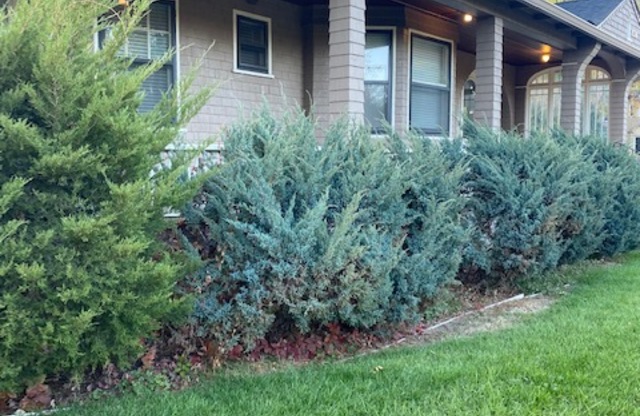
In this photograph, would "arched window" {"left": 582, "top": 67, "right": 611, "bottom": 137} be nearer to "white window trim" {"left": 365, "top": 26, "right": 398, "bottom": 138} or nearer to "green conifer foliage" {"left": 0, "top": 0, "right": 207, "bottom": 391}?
"white window trim" {"left": 365, "top": 26, "right": 398, "bottom": 138}

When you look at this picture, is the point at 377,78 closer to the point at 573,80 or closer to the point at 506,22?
the point at 506,22

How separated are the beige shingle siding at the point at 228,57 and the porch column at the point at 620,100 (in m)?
9.35

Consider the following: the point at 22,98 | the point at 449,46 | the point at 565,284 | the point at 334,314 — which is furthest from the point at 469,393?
the point at 449,46

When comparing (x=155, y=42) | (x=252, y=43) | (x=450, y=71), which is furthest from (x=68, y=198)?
(x=450, y=71)

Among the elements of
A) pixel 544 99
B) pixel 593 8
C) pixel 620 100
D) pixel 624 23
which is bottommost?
pixel 620 100

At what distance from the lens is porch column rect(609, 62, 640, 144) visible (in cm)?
1497

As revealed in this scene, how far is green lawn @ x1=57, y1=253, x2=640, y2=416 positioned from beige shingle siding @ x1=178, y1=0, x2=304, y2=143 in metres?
4.29

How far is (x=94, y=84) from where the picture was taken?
3193 mm

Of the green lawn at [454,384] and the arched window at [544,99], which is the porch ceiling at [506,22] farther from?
the green lawn at [454,384]

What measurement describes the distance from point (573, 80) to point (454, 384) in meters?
9.94

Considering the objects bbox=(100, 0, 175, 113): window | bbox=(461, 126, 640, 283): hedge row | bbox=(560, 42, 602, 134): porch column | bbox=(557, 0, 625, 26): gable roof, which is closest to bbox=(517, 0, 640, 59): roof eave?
bbox=(560, 42, 602, 134): porch column

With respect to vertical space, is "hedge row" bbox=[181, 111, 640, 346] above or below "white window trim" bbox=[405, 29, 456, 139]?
below

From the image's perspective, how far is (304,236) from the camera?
4.07 meters

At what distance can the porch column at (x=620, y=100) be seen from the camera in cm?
1497
